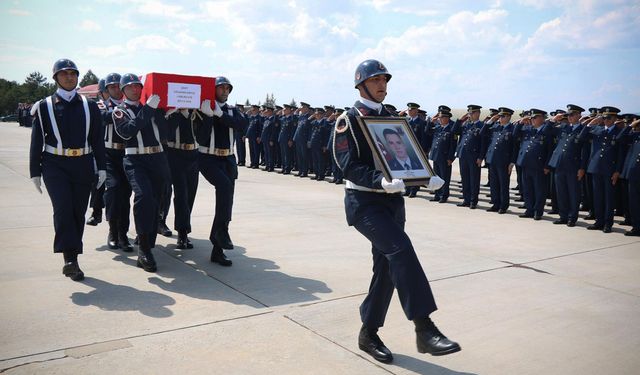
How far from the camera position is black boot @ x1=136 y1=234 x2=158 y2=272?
5489mm

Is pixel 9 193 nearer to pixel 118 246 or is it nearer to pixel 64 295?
pixel 118 246

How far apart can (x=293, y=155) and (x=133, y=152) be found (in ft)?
37.7

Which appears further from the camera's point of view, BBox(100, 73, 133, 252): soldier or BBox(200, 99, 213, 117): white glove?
BBox(100, 73, 133, 252): soldier

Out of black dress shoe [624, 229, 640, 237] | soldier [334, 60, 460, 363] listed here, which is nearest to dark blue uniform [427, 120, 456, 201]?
black dress shoe [624, 229, 640, 237]

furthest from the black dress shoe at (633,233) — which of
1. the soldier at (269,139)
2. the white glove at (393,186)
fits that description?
the soldier at (269,139)

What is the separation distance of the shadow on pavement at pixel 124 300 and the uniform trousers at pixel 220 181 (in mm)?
1235

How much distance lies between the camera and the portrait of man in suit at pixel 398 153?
356 centimetres

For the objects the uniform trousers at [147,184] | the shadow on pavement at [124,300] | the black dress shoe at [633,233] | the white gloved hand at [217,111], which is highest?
the white gloved hand at [217,111]

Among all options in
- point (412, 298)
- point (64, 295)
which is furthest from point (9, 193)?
point (412, 298)

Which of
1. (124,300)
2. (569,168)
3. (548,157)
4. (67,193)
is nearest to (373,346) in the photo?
(124,300)

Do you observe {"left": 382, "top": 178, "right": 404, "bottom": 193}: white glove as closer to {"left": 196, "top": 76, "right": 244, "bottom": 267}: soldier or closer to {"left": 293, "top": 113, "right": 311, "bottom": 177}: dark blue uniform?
{"left": 196, "top": 76, "right": 244, "bottom": 267}: soldier

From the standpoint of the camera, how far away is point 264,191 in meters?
12.0

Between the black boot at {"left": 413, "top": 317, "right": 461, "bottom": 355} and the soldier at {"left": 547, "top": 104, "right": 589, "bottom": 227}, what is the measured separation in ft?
22.5

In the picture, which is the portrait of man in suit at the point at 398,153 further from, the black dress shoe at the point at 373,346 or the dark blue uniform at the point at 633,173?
the dark blue uniform at the point at 633,173
